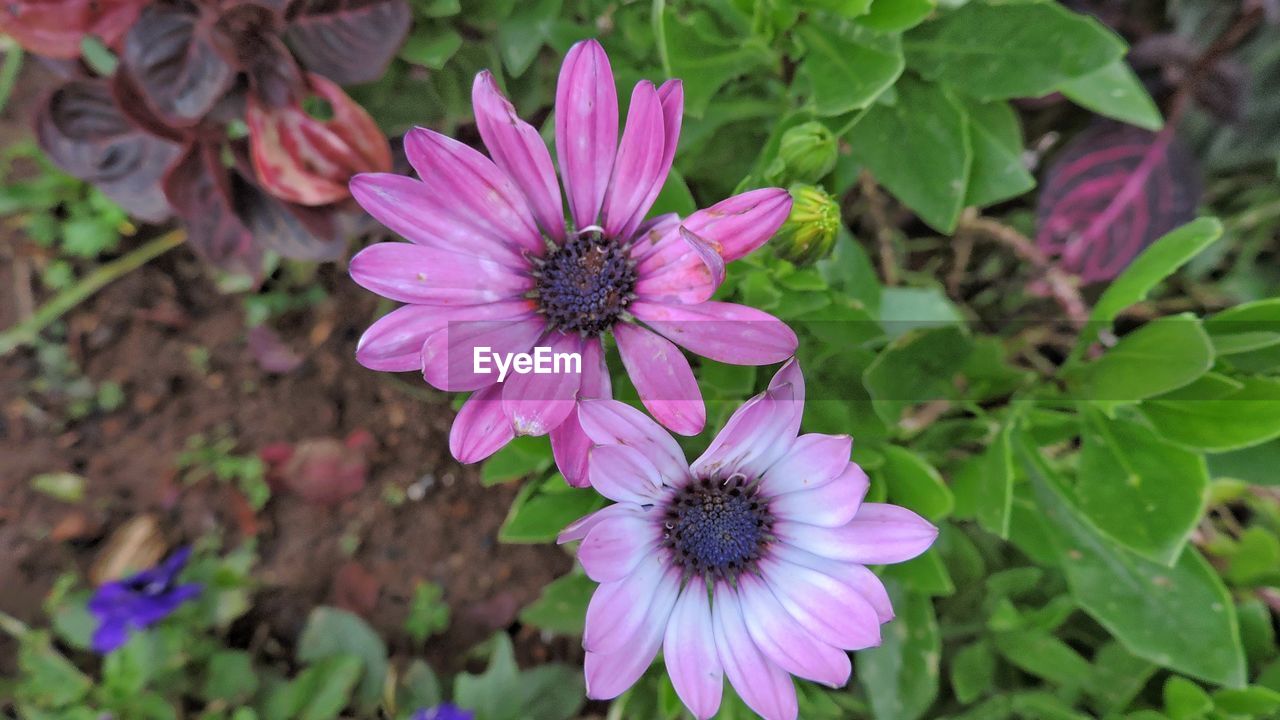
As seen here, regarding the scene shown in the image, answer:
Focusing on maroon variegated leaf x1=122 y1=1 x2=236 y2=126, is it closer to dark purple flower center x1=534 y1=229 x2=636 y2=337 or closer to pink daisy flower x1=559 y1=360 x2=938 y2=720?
dark purple flower center x1=534 y1=229 x2=636 y2=337

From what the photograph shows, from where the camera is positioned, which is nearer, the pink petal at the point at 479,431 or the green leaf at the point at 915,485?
the pink petal at the point at 479,431

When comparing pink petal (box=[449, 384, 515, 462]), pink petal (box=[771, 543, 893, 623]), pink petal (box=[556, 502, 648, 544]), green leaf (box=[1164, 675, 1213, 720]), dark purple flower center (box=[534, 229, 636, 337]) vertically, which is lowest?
green leaf (box=[1164, 675, 1213, 720])

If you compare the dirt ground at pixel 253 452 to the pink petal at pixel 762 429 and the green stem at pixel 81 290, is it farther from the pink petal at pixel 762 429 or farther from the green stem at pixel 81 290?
the pink petal at pixel 762 429

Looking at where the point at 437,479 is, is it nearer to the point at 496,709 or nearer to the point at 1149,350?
the point at 496,709

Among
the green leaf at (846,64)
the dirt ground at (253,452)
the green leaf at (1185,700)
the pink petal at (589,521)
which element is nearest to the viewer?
the pink petal at (589,521)

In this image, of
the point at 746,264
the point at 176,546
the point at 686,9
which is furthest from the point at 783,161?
the point at 176,546

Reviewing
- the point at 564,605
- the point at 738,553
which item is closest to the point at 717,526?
the point at 738,553

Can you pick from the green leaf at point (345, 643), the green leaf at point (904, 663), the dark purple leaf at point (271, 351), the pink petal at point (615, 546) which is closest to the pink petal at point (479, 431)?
the pink petal at point (615, 546)

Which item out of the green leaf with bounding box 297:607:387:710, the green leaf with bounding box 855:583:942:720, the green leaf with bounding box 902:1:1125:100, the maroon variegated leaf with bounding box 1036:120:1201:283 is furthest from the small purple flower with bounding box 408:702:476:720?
the maroon variegated leaf with bounding box 1036:120:1201:283
